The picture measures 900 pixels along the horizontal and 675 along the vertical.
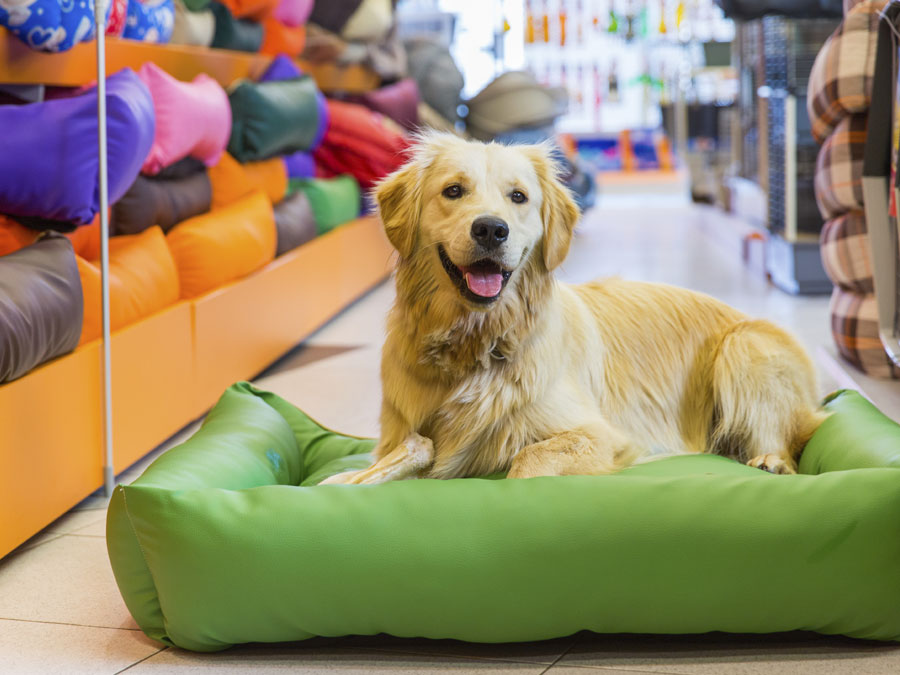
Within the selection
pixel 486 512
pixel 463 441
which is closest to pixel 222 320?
pixel 463 441

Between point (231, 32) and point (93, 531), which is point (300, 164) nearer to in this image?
point (231, 32)

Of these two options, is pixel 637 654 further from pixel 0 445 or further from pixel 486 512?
pixel 0 445

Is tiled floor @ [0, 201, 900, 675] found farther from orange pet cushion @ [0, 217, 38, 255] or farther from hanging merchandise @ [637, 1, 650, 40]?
hanging merchandise @ [637, 1, 650, 40]

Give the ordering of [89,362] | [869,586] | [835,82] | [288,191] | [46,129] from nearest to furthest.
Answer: [869,586] < [46,129] < [89,362] < [835,82] < [288,191]

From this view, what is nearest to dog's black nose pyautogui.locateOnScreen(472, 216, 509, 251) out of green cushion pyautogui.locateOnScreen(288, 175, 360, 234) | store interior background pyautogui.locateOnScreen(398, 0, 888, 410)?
store interior background pyautogui.locateOnScreen(398, 0, 888, 410)

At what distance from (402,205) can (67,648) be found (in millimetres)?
1038

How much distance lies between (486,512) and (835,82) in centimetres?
213

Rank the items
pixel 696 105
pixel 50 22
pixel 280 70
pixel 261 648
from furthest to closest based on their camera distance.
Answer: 1. pixel 696 105
2. pixel 280 70
3. pixel 50 22
4. pixel 261 648

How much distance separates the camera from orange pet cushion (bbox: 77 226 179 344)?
2662mm

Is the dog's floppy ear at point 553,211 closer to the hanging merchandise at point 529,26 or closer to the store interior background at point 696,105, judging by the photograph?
the store interior background at point 696,105

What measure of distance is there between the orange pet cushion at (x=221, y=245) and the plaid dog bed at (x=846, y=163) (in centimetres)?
200

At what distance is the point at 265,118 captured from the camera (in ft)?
13.6

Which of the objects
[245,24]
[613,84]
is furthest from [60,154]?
[613,84]

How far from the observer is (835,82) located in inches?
126
